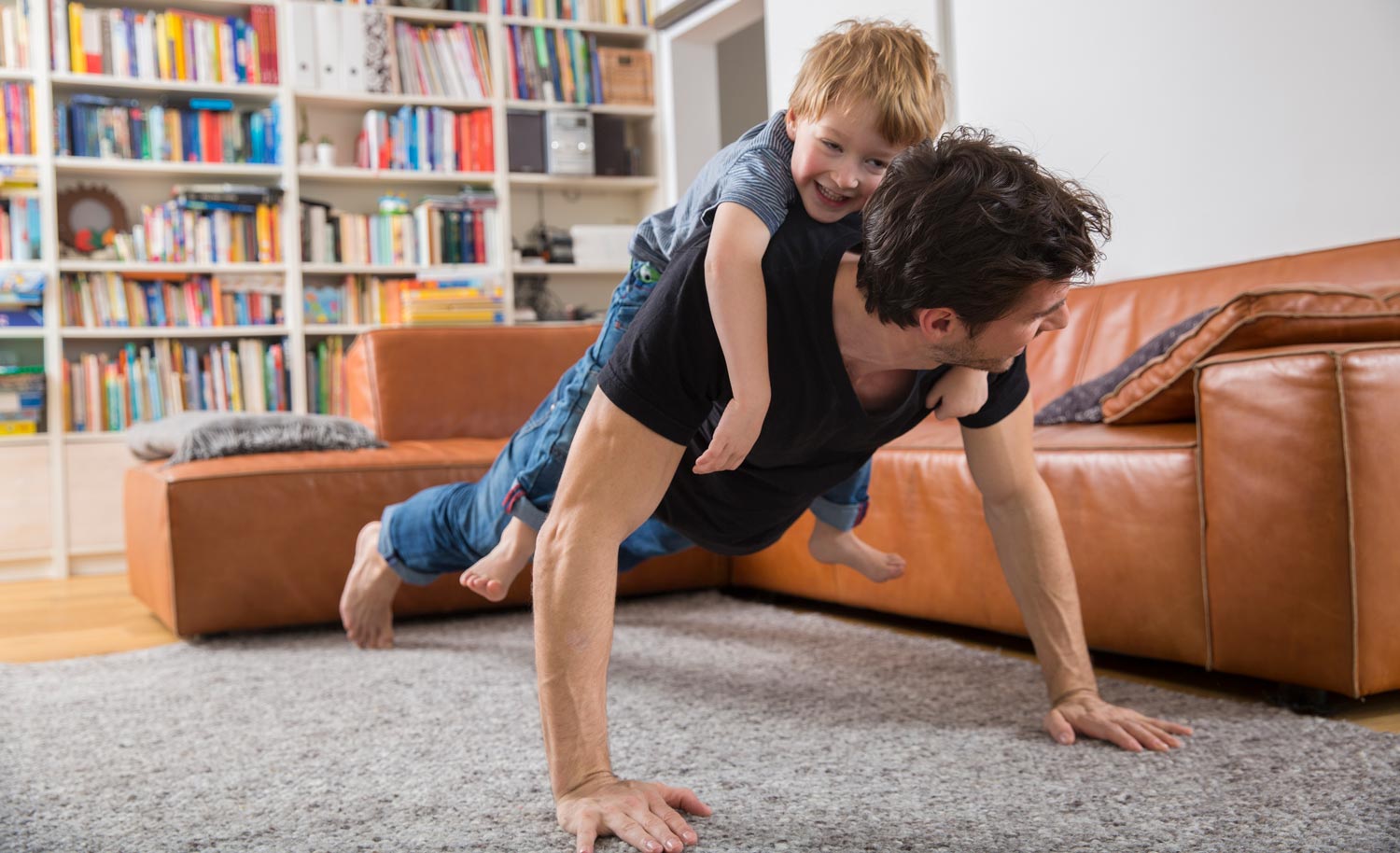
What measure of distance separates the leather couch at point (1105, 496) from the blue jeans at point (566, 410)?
0.80 metres

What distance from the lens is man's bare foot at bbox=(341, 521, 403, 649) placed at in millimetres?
2184

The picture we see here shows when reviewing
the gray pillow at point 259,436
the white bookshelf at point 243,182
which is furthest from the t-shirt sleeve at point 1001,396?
the white bookshelf at point 243,182

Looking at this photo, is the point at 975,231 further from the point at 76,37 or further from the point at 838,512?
the point at 76,37

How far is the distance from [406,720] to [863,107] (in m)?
1.13

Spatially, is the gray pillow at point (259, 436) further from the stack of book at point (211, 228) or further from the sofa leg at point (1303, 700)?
the sofa leg at point (1303, 700)

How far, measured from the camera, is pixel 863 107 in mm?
1397

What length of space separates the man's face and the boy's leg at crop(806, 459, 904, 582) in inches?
26.3

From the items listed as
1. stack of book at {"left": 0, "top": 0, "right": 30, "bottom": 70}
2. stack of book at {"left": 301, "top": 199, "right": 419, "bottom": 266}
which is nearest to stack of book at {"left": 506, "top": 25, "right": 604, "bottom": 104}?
stack of book at {"left": 301, "top": 199, "right": 419, "bottom": 266}

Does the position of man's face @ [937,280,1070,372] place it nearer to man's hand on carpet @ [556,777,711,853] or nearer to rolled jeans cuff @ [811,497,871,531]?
man's hand on carpet @ [556,777,711,853]

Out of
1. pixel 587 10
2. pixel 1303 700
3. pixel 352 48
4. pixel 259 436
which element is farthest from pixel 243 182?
pixel 1303 700

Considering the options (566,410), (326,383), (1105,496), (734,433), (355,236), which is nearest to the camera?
(734,433)

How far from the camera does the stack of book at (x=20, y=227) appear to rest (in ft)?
13.9

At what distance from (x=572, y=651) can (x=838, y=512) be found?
0.77 m

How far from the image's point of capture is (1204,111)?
2.94 m
